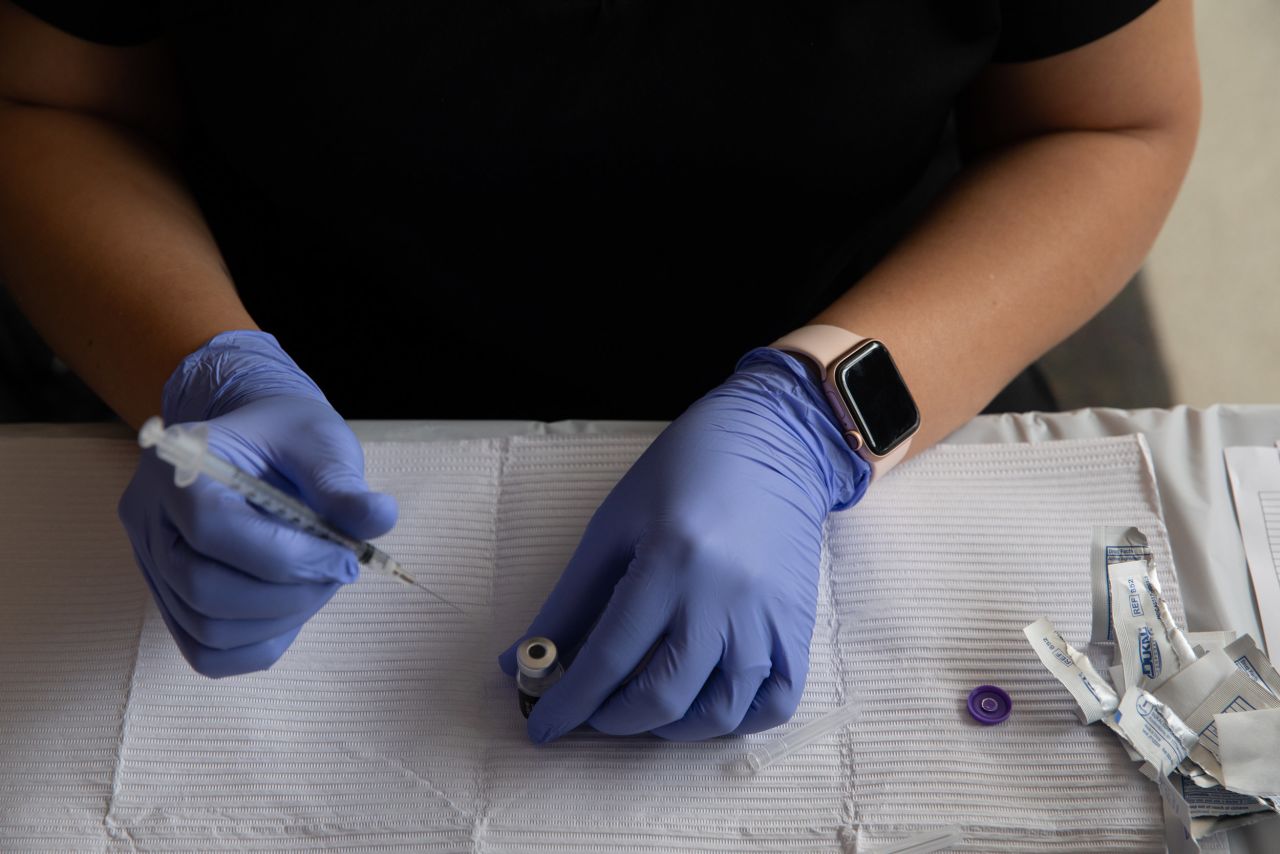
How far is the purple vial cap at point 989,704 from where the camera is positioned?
2.47 ft

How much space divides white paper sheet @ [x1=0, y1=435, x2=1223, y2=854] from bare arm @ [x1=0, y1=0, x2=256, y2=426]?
0.11 metres

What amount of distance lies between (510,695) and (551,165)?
0.47m

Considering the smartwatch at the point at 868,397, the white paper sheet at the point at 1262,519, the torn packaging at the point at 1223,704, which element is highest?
the smartwatch at the point at 868,397

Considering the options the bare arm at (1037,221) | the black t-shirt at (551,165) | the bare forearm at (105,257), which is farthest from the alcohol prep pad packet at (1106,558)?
the bare forearm at (105,257)

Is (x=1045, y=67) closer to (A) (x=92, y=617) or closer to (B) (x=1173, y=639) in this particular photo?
(B) (x=1173, y=639)

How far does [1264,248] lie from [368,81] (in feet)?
4.88

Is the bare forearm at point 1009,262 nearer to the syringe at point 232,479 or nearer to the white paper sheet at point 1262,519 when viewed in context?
the white paper sheet at point 1262,519

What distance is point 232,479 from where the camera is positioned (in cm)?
67

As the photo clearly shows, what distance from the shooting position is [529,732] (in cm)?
74

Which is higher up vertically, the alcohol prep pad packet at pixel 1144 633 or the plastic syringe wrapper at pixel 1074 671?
the alcohol prep pad packet at pixel 1144 633

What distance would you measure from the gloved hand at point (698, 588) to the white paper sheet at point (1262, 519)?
0.36 metres

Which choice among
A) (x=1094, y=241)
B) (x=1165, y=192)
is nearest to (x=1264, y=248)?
(x=1165, y=192)

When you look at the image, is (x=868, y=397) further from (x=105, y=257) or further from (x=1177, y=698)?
(x=105, y=257)

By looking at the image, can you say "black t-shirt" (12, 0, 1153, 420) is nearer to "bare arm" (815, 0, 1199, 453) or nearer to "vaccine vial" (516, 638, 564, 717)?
"bare arm" (815, 0, 1199, 453)
